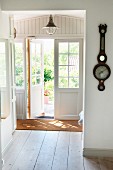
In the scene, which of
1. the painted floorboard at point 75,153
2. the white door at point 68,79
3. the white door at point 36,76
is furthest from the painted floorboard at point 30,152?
the white door at point 36,76

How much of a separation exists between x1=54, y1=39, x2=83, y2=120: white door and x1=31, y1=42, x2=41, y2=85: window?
0.61 m

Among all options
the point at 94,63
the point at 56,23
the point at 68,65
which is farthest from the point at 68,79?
the point at 94,63

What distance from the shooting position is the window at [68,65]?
6121 mm

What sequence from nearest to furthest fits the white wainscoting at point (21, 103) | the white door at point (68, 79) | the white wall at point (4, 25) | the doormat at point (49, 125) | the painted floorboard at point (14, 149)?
1. the painted floorboard at point (14, 149)
2. the white wall at point (4, 25)
3. the doormat at point (49, 125)
4. the white door at point (68, 79)
5. the white wainscoting at point (21, 103)

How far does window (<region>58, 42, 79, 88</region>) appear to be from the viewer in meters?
6.12

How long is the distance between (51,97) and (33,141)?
13.9 feet

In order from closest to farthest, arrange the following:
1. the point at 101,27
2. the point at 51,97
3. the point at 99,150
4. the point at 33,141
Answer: the point at 101,27 < the point at 99,150 < the point at 33,141 < the point at 51,97

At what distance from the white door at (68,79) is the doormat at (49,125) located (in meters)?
0.33

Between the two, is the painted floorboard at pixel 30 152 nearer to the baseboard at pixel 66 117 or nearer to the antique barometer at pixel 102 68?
the baseboard at pixel 66 117

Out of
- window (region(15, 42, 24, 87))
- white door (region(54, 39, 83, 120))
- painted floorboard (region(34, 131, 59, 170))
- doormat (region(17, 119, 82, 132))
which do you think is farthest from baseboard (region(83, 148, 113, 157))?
window (region(15, 42, 24, 87))

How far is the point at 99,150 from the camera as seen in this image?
3.99m

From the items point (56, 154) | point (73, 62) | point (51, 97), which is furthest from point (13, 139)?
point (51, 97)

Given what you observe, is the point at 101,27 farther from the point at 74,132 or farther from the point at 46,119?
the point at 46,119

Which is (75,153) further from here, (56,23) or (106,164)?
(56,23)
